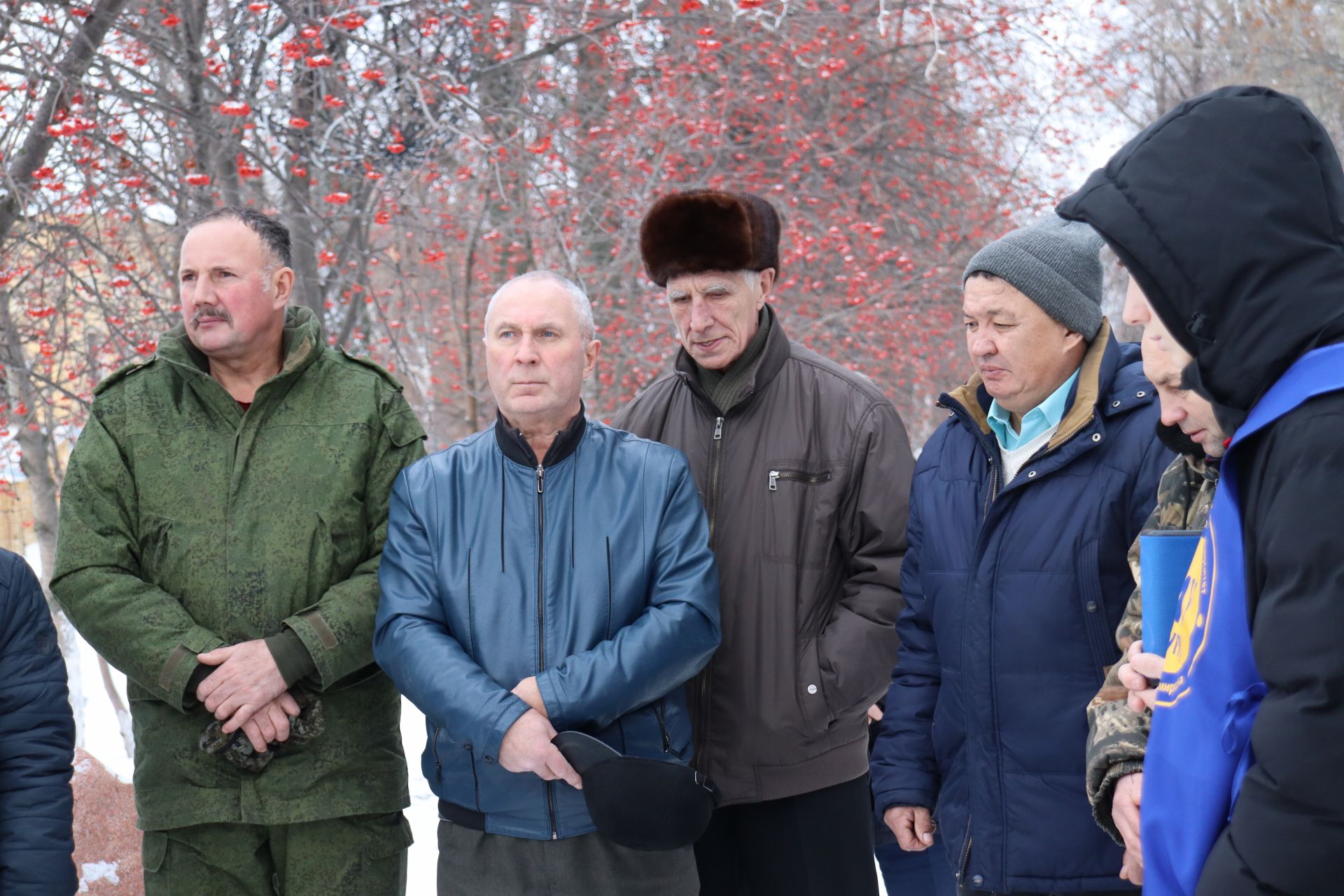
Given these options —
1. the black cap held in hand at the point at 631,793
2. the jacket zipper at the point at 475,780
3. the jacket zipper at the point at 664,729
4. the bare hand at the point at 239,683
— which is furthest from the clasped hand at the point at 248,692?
the jacket zipper at the point at 664,729

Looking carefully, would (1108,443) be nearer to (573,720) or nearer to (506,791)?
(573,720)

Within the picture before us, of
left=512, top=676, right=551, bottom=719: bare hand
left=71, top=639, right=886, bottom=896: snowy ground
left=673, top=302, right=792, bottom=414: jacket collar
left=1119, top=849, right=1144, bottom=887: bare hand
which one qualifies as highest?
left=673, top=302, right=792, bottom=414: jacket collar

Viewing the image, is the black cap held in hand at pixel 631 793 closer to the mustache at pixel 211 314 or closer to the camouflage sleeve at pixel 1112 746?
the camouflage sleeve at pixel 1112 746

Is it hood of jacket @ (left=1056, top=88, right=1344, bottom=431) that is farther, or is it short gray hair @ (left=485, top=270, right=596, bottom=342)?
short gray hair @ (left=485, top=270, right=596, bottom=342)

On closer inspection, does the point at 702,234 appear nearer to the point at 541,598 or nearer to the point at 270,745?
the point at 541,598

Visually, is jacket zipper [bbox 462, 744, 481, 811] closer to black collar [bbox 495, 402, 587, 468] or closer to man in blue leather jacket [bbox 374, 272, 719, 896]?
man in blue leather jacket [bbox 374, 272, 719, 896]

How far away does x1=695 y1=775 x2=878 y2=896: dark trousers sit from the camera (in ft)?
8.36

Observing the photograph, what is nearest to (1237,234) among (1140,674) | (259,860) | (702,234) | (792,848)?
(1140,674)

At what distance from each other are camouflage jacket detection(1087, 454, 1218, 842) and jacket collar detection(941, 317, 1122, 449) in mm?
327

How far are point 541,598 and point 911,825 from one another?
84 centimetres

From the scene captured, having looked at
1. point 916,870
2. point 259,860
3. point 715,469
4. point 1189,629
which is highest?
point 715,469

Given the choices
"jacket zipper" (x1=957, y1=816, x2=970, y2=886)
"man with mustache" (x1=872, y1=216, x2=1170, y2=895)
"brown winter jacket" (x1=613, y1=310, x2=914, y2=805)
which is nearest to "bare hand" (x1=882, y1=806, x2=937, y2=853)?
"man with mustache" (x1=872, y1=216, x2=1170, y2=895)

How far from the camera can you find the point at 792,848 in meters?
2.56

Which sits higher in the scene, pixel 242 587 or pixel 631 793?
pixel 242 587
